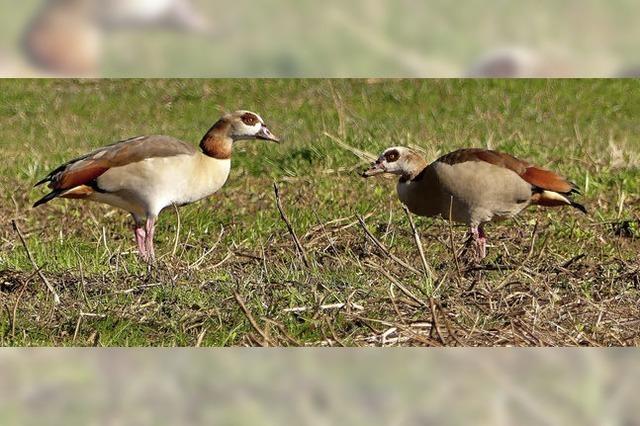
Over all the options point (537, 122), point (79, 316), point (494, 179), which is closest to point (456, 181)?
point (494, 179)

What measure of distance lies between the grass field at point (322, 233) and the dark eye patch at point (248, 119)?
490mm

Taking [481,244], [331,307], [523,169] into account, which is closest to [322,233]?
[481,244]

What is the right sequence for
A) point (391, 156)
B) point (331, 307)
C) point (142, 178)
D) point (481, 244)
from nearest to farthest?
point (331, 307)
point (481, 244)
point (142, 178)
point (391, 156)

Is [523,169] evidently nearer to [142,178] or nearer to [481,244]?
[481,244]

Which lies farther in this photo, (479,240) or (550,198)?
(550,198)

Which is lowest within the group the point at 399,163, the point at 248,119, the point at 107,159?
the point at 107,159

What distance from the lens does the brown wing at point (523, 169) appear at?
548 cm

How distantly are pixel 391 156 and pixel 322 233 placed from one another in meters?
0.88

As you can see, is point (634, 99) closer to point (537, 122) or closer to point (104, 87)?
point (537, 122)

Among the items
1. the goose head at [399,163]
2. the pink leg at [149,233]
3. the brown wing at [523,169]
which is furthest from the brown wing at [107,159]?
the brown wing at [523,169]

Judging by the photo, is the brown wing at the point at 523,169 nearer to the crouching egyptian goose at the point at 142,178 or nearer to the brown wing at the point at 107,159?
the crouching egyptian goose at the point at 142,178

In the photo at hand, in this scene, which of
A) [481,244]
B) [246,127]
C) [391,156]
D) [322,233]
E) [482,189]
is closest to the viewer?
[322,233]

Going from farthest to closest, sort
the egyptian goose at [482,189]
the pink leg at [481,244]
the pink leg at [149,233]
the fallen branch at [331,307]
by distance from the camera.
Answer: the egyptian goose at [482,189] → the pink leg at [149,233] → the pink leg at [481,244] → the fallen branch at [331,307]

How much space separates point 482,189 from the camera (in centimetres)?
547
